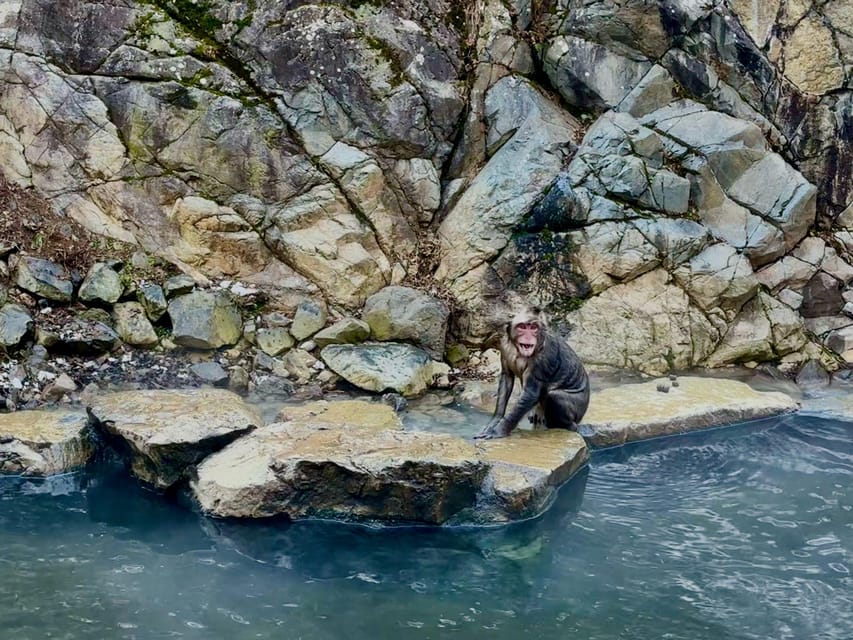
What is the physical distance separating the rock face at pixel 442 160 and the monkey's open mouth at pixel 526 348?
2630 mm

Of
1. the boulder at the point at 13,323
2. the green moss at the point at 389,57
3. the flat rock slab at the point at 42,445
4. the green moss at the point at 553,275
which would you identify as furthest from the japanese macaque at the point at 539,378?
the boulder at the point at 13,323

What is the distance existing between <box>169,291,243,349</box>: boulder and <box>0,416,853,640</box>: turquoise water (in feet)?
8.45

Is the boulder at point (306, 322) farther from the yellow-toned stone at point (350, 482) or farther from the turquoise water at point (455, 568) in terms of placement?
the yellow-toned stone at point (350, 482)

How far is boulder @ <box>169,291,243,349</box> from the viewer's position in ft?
26.6

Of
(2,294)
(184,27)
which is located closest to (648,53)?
(184,27)

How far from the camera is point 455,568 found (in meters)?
4.55

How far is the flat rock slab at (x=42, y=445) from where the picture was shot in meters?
5.57

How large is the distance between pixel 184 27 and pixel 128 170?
197cm

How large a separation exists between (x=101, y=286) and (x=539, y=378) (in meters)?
5.01

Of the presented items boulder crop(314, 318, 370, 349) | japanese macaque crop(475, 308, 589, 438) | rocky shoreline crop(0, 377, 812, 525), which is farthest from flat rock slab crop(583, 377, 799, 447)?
boulder crop(314, 318, 370, 349)

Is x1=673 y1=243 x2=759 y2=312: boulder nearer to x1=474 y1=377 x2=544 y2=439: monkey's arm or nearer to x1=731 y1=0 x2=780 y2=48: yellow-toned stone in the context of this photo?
x1=731 y1=0 x2=780 y2=48: yellow-toned stone

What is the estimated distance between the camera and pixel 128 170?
8914 millimetres

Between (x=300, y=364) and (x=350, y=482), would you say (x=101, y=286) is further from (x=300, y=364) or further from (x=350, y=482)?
(x=350, y=482)

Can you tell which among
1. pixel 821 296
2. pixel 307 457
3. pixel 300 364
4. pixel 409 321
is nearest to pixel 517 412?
pixel 307 457
